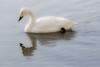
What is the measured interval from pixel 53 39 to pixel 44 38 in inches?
14.6

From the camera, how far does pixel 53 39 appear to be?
10.4 metres

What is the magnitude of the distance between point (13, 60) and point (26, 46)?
1.28 metres

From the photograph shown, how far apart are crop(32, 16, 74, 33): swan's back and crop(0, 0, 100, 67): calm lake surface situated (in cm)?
22

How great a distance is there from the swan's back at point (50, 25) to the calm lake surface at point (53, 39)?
217 millimetres

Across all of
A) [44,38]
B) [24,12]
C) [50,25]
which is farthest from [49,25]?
[24,12]

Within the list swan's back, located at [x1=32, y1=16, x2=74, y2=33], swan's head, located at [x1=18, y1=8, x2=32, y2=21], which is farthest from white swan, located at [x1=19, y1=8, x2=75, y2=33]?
swan's head, located at [x1=18, y1=8, x2=32, y2=21]

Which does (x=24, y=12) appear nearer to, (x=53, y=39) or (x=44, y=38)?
(x=44, y=38)

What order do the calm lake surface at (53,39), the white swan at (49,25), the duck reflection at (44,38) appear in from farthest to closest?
the white swan at (49,25) → the duck reflection at (44,38) → the calm lake surface at (53,39)

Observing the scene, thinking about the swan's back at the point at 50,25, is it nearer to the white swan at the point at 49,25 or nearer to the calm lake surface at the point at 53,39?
the white swan at the point at 49,25

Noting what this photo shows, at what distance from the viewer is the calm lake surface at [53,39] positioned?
8562 millimetres

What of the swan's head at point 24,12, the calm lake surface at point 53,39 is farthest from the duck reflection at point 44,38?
the swan's head at point 24,12

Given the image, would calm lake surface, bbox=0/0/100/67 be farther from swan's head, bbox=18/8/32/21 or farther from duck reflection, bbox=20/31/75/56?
swan's head, bbox=18/8/32/21

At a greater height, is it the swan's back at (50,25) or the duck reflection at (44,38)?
the swan's back at (50,25)

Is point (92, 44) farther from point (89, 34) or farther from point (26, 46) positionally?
point (26, 46)
